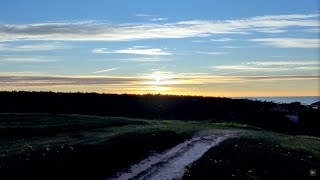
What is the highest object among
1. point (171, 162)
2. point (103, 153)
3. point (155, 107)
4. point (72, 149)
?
point (155, 107)

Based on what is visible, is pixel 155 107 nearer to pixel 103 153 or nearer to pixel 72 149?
pixel 103 153

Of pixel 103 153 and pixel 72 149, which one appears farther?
pixel 103 153

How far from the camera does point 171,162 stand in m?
38.3

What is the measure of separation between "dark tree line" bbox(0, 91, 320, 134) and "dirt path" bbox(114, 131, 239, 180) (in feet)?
201

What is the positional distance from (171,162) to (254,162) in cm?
704

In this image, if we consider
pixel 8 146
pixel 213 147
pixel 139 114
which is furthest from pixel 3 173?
pixel 139 114

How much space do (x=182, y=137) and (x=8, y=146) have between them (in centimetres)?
1949

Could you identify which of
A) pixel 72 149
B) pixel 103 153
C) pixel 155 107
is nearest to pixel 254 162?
pixel 103 153

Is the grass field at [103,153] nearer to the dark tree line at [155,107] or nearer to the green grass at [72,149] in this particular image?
the green grass at [72,149]

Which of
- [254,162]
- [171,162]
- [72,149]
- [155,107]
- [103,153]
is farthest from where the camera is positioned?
[155,107]

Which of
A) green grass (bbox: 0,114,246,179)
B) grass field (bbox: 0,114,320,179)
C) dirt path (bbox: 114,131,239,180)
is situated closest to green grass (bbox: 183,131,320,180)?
grass field (bbox: 0,114,320,179)

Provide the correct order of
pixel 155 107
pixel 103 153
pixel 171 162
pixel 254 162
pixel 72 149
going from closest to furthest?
pixel 72 149
pixel 171 162
pixel 103 153
pixel 254 162
pixel 155 107

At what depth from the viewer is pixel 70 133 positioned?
53219 millimetres

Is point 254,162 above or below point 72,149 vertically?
below
